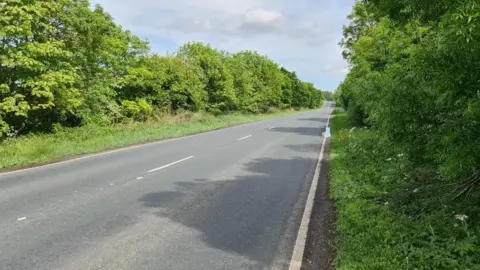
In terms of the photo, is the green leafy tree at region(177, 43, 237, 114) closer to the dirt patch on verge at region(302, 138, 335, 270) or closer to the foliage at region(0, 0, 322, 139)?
the foliage at region(0, 0, 322, 139)

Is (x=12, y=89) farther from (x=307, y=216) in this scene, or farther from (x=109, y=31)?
(x=307, y=216)

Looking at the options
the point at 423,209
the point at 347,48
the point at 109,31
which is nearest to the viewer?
the point at 423,209

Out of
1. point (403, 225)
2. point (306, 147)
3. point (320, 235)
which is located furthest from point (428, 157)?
point (306, 147)

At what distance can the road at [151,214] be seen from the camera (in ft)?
15.5

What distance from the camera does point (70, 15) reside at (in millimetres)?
17750

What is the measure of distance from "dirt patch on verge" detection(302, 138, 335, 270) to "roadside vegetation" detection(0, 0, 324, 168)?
899 cm

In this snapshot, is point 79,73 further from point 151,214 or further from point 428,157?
point 428,157

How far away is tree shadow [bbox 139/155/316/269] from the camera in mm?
5348

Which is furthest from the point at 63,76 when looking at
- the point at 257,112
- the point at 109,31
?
the point at 257,112

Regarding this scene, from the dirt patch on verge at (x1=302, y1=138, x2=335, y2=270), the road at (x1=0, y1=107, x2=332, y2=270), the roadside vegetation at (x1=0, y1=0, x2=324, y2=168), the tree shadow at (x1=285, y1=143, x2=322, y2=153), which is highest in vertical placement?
the roadside vegetation at (x1=0, y1=0, x2=324, y2=168)

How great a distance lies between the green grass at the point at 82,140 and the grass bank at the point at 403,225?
31.2 ft

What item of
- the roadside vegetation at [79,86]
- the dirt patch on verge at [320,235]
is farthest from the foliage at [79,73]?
the dirt patch on verge at [320,235]

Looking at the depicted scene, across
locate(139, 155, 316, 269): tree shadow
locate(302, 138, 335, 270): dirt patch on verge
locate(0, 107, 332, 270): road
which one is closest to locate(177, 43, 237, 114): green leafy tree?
locate(0, 107, 332, 270): road

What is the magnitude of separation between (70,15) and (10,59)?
4.59 meters
